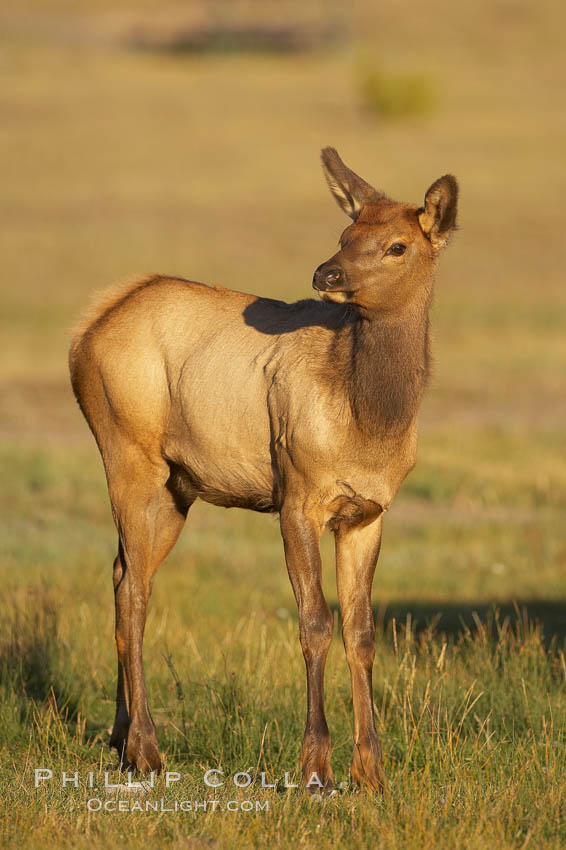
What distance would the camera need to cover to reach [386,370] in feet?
18.5

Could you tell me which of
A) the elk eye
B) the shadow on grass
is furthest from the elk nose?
the shadow on grass

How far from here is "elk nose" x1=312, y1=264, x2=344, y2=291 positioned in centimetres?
525

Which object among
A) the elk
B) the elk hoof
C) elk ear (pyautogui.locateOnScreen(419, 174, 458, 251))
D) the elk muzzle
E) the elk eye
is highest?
elk ear (pyautogui.locateOnScreen(419, 174, 458, 251))

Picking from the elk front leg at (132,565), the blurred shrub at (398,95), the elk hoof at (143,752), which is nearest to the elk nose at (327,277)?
the elk front leg at (132,565)

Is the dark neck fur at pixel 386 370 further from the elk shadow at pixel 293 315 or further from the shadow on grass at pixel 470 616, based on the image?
the shadow on grass at pixel 470 616

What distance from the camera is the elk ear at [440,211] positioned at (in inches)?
215

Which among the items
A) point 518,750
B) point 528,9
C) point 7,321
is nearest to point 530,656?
point 518,750

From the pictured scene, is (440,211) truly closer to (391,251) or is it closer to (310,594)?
(391,251)

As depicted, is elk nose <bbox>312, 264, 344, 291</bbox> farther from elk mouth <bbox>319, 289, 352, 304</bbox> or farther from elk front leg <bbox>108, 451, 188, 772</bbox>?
elk front leg <bbox>108, 451, 188, 772</bbox>

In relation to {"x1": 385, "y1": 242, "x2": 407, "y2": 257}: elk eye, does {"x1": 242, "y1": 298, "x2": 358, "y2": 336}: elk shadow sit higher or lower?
lower

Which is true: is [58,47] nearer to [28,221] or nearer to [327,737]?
[28,221]

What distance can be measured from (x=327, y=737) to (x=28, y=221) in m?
29.8

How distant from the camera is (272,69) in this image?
183ft

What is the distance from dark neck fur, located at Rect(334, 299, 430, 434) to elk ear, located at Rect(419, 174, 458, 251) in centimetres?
31
